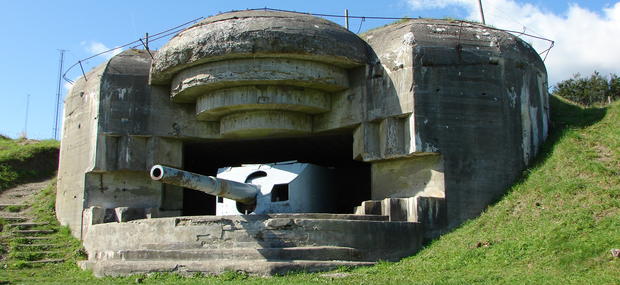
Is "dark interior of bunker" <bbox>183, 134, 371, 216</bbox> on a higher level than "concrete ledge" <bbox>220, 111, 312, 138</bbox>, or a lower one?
lower

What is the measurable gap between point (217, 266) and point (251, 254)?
0.57m

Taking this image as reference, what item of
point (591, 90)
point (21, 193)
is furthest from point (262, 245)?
point (591, 90)

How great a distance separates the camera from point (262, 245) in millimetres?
10914

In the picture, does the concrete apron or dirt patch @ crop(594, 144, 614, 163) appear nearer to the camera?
the concrete apron

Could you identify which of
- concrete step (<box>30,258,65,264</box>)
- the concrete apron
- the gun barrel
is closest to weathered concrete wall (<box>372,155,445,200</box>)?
the concrete apron

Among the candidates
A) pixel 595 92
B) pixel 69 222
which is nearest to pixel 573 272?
pixel 69 222

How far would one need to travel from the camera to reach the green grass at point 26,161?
59.4 feet

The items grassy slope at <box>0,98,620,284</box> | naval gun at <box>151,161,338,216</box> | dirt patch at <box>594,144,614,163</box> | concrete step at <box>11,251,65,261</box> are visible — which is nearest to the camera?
grassy slope at <box>0,98,620,284</box>

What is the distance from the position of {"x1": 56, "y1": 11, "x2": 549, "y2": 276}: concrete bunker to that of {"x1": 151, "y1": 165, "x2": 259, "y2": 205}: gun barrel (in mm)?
416

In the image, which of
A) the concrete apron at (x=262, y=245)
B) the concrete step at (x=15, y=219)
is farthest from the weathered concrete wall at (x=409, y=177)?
the concrete step at (x=15, y=219)

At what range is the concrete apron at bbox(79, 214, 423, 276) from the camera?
34.7 ft

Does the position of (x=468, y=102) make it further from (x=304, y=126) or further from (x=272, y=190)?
(x=272, y=190)

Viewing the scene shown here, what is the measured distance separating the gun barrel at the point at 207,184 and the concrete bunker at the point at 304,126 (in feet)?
1.36

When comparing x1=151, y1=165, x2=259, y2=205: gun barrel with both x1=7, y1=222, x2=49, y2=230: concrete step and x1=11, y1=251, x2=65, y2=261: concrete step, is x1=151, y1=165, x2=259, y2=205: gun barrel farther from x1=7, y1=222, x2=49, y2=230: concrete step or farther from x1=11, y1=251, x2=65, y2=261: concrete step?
x1=7, y1=222, x2=49, y2=230: concrete step
